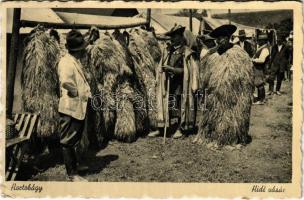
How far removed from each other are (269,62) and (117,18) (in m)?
1.81

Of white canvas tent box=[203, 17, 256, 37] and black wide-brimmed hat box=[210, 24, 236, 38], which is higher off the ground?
white canvas tent box=[203, 17, 256, 37]

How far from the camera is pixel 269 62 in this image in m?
5.77

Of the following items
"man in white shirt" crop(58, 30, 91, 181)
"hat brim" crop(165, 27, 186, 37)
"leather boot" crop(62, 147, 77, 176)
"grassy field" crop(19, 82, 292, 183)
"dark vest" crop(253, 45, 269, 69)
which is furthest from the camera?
"dark vest" crop(253, 45, 269, 69)

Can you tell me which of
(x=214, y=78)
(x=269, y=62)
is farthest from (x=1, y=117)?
(x=269, y=62)

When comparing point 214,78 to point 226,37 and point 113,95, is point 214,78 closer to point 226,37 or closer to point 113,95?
point 226,37

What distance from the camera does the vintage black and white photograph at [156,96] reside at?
5461mm

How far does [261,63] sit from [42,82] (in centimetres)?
246

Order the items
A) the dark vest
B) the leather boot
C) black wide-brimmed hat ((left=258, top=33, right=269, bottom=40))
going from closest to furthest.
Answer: the leather boot < the dark vest < black wide-brimmed hat ((left=258, top=33, right=269, bottom=40))

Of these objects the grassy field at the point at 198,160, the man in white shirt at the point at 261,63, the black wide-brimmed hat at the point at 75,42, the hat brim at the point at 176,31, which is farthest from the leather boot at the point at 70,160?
the man in white shirt at the point at 261,63

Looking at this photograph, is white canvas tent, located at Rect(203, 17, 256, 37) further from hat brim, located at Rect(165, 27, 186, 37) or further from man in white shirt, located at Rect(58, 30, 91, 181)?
man in white shirt, located at Rect(58, 30, 91, 181)

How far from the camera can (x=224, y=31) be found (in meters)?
5.53

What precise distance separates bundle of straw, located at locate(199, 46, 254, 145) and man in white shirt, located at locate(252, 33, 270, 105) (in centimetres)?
16

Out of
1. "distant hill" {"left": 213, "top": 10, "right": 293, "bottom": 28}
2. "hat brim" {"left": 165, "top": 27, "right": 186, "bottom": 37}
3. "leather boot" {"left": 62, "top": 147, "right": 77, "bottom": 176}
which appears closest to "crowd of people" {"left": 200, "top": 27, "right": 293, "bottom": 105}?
"distant hill" {"left": 213, "top": 10, "right": 293, "bottom": 28}

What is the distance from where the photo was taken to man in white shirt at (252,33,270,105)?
5652 mm
